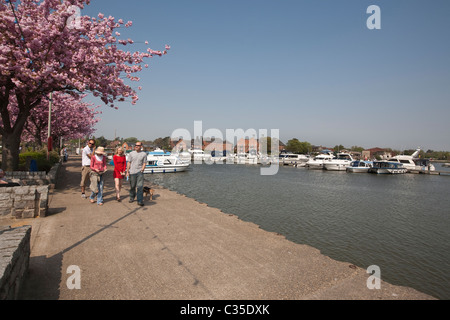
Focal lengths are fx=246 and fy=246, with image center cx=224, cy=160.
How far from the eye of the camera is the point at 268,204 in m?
15.3

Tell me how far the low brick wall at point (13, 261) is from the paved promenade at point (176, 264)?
1.34 ft

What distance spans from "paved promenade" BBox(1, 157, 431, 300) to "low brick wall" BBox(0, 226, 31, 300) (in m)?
0.41

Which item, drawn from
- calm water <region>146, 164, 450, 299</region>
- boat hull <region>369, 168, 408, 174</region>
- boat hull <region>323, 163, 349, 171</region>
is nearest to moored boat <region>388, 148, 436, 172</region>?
boat hull <region>369, 168, 408, 174</region>

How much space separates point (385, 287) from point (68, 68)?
1246 centimetres

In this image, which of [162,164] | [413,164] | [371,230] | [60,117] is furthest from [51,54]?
[413,164]

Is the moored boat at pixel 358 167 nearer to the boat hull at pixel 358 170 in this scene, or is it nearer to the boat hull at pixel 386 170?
the boat hull at pixel 358 170

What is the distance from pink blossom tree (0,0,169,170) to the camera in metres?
9.14

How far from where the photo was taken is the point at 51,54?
9523 mm

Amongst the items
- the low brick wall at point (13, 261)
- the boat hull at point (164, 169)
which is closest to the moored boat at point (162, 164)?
the boat hull at point (164, 169)

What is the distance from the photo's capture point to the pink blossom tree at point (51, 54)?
9.14m

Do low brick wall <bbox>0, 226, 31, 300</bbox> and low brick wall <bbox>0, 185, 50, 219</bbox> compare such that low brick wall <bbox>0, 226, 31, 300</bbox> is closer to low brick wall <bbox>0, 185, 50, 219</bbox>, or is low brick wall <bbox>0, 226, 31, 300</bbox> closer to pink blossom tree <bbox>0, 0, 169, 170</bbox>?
low brick wall <bbox>0, 185, 50, 219</bbox>
